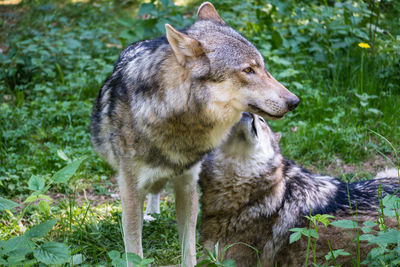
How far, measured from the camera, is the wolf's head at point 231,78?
2924mm

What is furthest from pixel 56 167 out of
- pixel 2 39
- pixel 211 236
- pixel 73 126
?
pixel 2 39

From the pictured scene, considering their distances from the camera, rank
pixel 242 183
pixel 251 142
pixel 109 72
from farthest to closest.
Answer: pixel 109 72 < pixel 242 183 < pixel 251 142

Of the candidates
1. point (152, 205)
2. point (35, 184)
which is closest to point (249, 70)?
point (35, 184)

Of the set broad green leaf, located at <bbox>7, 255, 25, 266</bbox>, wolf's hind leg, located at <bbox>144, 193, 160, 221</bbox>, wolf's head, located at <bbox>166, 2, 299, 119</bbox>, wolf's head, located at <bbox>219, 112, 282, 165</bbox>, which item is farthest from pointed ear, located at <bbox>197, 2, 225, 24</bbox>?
broad green leaf, located at <bbox>7, 255, 25, 266</bbox>

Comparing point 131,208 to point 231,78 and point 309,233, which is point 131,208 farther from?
point 309,233

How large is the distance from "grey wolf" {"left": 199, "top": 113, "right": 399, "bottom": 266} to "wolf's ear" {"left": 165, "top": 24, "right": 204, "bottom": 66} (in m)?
0.71

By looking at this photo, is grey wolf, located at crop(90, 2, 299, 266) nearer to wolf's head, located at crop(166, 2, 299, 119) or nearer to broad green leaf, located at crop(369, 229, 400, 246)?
wolf's head, located at crop(166, 2, 299, 119)

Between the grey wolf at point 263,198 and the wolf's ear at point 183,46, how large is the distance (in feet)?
2.34

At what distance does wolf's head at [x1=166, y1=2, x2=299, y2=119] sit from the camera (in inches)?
115

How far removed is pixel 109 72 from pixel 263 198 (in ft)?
11.6

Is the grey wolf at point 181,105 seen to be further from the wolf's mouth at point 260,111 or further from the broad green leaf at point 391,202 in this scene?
the broad green leaf at point 391,202

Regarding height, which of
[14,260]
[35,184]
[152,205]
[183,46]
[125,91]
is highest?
[183,46]

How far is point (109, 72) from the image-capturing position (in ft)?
21.0

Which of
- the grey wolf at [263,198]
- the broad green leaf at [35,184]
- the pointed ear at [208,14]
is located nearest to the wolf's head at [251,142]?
the grey wolf at [263,198]
